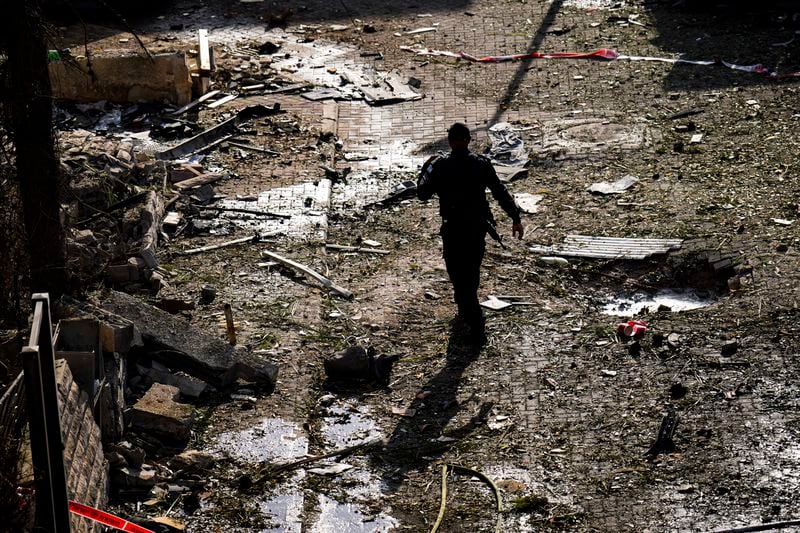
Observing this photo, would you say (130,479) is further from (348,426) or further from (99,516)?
(348,426)

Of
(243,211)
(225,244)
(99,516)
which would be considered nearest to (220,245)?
(225,244)

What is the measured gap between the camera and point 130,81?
15383mm

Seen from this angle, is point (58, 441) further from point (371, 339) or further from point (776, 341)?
point (776, 341)

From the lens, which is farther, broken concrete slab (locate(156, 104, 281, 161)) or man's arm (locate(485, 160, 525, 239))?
broken concrete slab (locate(156, 104, 281, 161))

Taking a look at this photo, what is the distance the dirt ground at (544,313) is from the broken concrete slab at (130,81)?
0.81 m

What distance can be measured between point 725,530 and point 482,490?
1.59 m

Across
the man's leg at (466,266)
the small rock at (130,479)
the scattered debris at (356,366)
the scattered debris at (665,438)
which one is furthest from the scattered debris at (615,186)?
the small rock at (130,479)

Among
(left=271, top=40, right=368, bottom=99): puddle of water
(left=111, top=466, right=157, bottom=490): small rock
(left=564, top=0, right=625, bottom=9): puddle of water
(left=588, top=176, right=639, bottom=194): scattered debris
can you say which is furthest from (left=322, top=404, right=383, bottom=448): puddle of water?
(left=564, top=0, right=625, bottom=9): puddle of water

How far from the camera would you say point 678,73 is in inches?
628

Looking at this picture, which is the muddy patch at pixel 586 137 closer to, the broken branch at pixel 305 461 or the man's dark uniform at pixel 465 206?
the man's dark uniform at pixel 465 206

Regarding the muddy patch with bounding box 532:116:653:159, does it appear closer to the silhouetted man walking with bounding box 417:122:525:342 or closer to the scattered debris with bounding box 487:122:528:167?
the scattered debris with bounding box 487:122:528:167

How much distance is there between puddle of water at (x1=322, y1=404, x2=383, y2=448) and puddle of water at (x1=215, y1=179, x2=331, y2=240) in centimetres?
337

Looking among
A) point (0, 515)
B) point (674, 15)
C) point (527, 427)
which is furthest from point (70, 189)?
point (674, 15)

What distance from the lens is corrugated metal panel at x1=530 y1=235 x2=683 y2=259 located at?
10797mm
